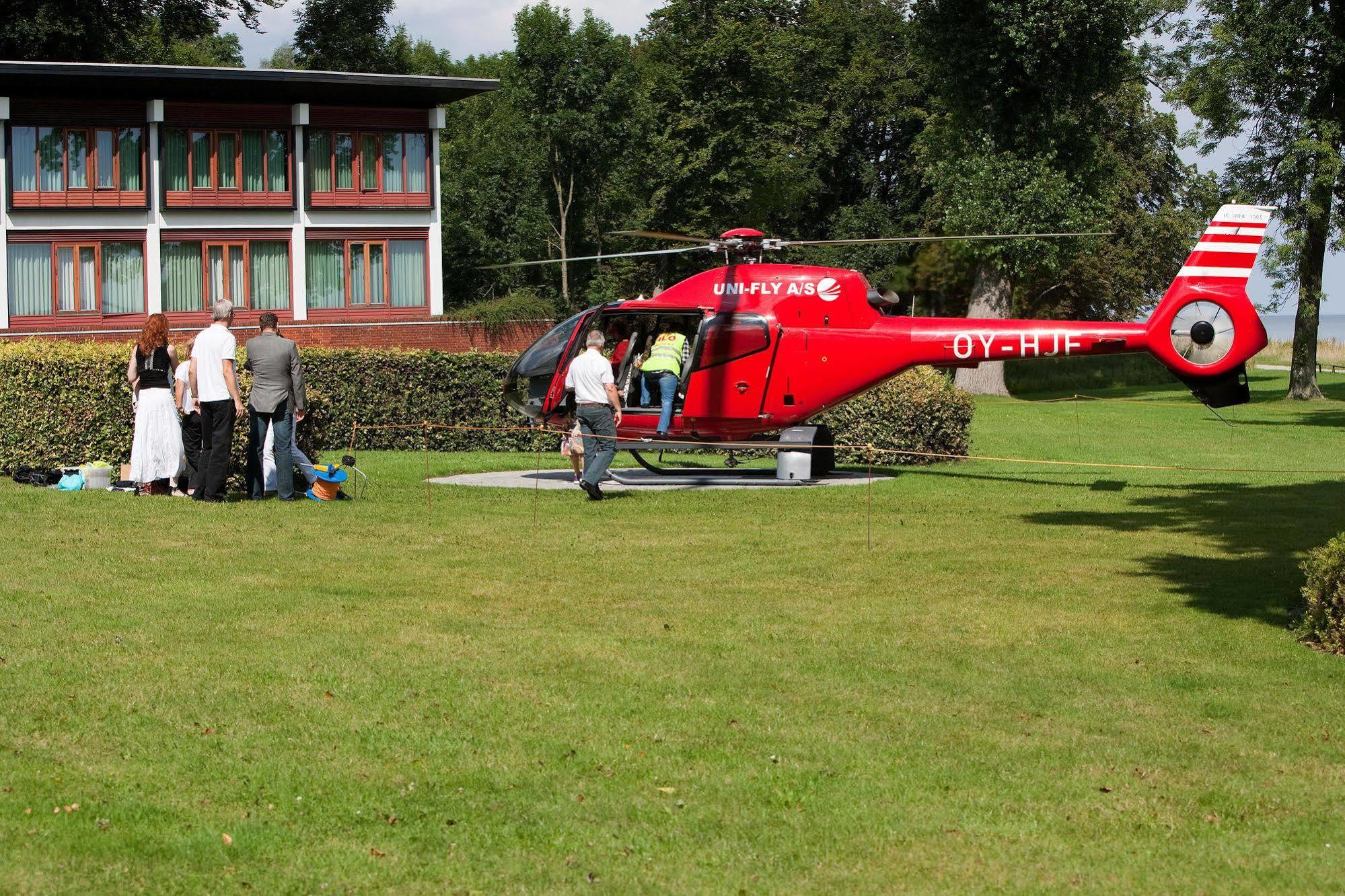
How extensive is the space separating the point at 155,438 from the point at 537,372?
5166 millimetres

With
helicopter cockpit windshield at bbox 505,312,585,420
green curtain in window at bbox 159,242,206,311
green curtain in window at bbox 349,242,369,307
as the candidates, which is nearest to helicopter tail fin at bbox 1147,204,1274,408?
helicopter cockpit windshield at bbox 505,312,585,420

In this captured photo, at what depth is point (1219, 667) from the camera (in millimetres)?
9609

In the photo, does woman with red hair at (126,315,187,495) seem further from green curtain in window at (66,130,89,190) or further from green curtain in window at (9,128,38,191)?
green curtain in window at (66,130,89,190)

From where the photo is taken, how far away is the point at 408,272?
4062 centimetres

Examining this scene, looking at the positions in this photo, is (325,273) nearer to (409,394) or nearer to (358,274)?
(358,274)

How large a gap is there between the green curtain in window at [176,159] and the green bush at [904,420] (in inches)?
875

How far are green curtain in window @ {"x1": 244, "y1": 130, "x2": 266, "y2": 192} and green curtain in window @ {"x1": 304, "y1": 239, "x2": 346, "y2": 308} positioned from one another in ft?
6.45

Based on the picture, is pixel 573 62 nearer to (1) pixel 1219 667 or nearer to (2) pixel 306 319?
(2) pixel 306 319

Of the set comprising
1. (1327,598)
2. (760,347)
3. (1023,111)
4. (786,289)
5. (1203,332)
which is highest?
(1023,111)

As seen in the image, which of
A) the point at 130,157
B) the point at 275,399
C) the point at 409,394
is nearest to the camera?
the point at 275,399

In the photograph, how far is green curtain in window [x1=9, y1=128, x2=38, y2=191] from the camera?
36.9 meters

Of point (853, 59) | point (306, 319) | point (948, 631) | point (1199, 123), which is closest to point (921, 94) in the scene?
point (853, 59)

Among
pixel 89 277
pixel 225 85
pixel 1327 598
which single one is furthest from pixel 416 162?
pixel 1327 598

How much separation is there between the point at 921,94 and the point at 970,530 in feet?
175
